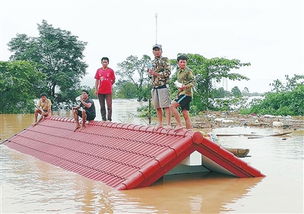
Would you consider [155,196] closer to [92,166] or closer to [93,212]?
[93,212]

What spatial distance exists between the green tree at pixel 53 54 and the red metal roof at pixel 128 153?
2829 centimetres

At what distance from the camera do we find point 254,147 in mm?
13234

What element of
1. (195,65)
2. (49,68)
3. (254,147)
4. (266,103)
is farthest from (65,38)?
(254,147)

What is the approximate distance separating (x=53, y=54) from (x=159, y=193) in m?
34.0

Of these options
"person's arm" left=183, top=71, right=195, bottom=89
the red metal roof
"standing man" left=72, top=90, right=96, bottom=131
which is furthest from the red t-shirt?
"person's arm" left=183, top=71, right=195, bottom=89

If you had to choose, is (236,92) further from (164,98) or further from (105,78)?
(164,98)

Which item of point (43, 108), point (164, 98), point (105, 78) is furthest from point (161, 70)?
point (43, 108)

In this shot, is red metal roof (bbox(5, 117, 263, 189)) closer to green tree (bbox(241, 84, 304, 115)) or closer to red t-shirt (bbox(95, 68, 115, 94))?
red t-shirt (bbox(95, 68, 115, 94))

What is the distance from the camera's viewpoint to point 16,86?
34094mm

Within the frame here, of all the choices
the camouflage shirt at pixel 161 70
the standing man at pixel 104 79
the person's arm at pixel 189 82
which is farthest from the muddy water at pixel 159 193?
the standing man at pixel 104 79

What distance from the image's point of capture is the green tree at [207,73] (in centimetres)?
2867

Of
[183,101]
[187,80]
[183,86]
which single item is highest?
[187,80]

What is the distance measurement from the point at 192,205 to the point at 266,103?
25.3 meters

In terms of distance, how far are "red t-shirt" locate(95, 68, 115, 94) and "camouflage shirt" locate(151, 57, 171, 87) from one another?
105 inches
